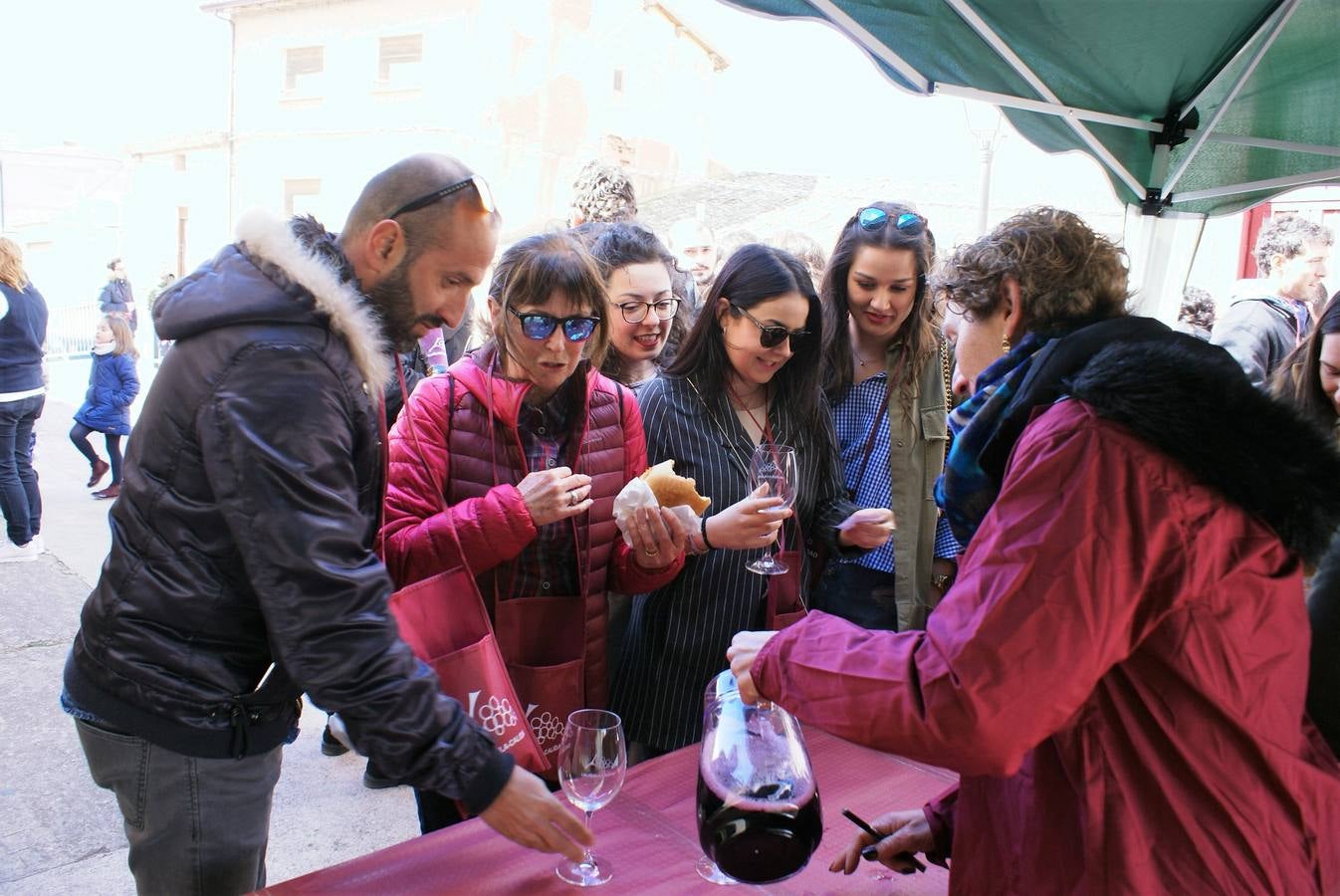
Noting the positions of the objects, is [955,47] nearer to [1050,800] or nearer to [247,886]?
[1050,800]

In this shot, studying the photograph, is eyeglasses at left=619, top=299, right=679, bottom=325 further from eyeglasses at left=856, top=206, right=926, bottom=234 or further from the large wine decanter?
the large wine decanter

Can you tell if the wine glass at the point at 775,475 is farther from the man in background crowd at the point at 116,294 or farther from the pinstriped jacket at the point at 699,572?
the man in background crowd at the point at 116,294

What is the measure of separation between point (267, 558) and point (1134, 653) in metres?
1.12

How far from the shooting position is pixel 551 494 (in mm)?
1966

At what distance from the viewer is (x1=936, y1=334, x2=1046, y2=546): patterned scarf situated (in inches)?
52.7

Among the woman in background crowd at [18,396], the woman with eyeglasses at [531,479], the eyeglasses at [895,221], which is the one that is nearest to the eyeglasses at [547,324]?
the woman with eyeglasses at [531,479]

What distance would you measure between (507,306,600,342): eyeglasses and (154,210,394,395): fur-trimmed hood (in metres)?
0.65

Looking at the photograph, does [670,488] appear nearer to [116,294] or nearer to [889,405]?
[889,405]

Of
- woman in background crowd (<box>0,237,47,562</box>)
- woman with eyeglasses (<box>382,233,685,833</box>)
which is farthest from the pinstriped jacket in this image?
woman in background crowd (<box>0,237,47,562</box>)

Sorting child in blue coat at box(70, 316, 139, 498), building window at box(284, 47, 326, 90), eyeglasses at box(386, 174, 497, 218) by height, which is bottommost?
child in blue coat at box(70, 316, 139, 498)

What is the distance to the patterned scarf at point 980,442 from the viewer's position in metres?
1.34

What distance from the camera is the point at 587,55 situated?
24.2m

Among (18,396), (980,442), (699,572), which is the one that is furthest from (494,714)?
(18,396)

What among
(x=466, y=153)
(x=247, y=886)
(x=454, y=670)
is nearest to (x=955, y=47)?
(x=454, y=670)
